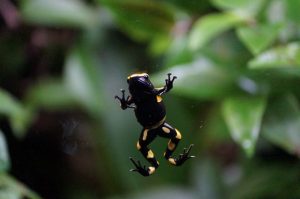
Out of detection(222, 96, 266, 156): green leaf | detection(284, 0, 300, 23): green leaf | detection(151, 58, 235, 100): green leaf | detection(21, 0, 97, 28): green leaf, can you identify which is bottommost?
detection(222, 96, 266, 156): green leaf

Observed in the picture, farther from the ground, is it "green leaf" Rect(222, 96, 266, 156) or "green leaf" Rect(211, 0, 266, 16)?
"green leaf" Rect(211, 0, 266, 16)

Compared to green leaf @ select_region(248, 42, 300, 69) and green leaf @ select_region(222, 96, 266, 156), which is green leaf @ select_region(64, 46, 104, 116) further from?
green leaf @ select_region(248, 42, 300, 69)

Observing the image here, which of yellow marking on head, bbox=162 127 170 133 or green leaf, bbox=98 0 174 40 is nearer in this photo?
yellow marking on head, bbox=162 127 170 133

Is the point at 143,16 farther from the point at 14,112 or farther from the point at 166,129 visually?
the point at 166,129

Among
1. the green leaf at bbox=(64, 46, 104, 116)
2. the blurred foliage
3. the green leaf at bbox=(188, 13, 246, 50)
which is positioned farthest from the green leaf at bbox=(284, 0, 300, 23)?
the green leaf at bbox=(64, 46, 104, 116)

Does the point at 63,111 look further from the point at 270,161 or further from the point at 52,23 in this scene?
the point at 270,161

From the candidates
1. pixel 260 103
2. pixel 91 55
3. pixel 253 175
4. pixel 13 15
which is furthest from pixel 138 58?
pixel 260 103

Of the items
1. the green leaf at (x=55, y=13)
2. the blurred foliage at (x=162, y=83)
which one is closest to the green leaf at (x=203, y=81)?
the blurred foliage at (x=162, y=83)
